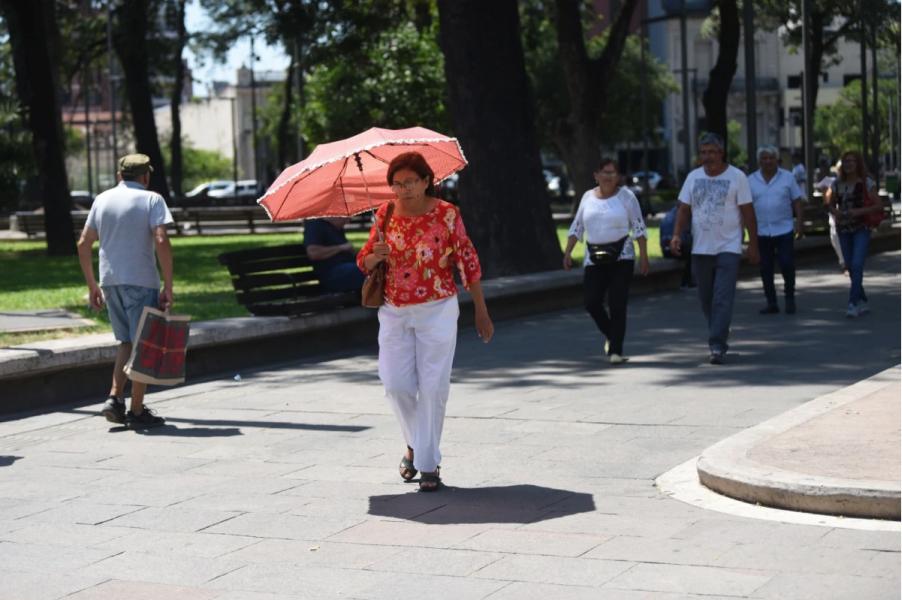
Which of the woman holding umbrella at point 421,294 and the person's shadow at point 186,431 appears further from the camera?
the person's shadow at point 186,431

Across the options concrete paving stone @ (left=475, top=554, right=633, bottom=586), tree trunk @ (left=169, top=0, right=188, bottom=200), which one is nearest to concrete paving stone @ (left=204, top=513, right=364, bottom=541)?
concrete paving stone @ (left=475, top=554, right=633, bottom=586)

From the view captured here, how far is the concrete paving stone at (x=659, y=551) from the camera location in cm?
627

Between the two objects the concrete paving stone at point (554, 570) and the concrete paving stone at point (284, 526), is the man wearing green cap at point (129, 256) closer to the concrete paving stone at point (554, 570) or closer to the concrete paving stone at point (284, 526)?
the concrete paving stone at point (284, 526)

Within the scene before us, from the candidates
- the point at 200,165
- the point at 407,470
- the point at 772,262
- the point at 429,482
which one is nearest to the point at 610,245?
the point at 772,262

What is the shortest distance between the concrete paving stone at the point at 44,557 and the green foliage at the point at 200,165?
9135 cm

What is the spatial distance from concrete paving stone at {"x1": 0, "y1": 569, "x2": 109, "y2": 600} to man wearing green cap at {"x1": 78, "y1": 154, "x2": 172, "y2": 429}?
379 cm

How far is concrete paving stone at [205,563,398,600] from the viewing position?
19.6ft

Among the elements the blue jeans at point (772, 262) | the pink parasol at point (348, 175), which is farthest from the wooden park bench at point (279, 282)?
the blue jeans at point (772, 262)

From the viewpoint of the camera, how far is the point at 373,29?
106ft

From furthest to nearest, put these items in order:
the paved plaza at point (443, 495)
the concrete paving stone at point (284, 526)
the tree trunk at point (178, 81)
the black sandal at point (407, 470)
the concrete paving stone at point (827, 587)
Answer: the tree trunk at point (178, 81), the black sandal at point (407, 470), the concrete paving stone at point (284, 526), the paved plaza at point (443, 495), the concrete paving stone at point (827, 587)

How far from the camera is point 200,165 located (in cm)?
10119

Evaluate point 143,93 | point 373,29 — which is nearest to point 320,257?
point 373,29

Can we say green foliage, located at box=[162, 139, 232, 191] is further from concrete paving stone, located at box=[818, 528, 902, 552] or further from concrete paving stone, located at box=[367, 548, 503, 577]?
concrete paving stone, located at box=[818, 528, 902, 552]

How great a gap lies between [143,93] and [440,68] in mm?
14381
